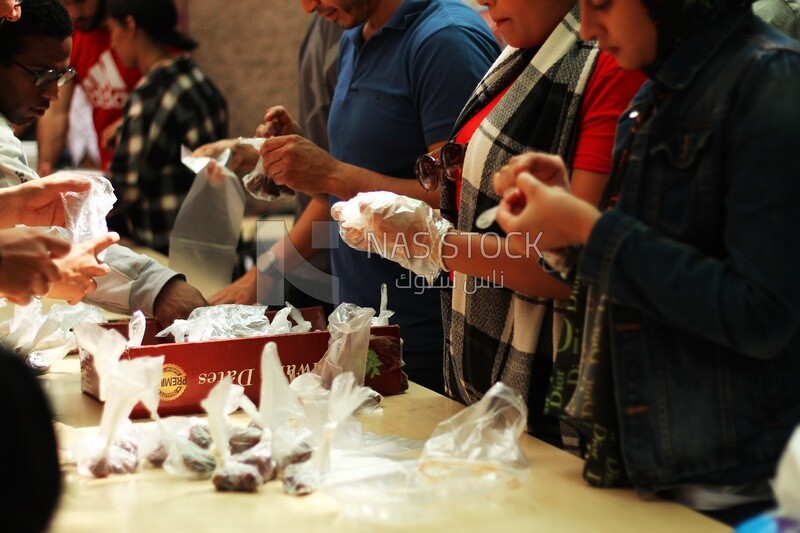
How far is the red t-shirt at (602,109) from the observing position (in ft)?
5.10

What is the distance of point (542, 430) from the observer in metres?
1.72

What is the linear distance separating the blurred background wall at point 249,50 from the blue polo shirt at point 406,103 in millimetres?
3355

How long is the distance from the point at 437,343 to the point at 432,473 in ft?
2.87

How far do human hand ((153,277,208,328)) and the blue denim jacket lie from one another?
1.13m

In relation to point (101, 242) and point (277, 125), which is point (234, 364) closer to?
point (101, 242)

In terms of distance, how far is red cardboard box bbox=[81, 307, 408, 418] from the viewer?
1.76 meters

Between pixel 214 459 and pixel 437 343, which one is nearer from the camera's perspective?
pixel 214 459

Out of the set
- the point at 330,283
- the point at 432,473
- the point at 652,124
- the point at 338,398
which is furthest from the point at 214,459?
the point at 330,283

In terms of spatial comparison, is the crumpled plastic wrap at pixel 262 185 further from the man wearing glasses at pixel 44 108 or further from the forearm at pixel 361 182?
the man wearing glasses at pixel 44 108

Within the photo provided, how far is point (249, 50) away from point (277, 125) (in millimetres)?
3471

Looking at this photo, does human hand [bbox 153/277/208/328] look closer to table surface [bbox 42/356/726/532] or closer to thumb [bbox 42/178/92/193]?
thumb [bbox 42/178/92/193]

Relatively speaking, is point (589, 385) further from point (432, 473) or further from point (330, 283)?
point (330, 283)

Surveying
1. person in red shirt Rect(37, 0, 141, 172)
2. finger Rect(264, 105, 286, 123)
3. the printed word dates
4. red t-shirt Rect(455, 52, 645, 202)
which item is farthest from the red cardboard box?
person in red shirt Rect(37, 0, 141, 172)

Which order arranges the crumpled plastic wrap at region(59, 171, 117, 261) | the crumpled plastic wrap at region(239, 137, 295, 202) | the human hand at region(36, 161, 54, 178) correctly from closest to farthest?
the crumpled plastic wrap at region(59, 171, 117, 261) < the crumpled plastic wrap at region(239, 137, 295, 202) < the human hand at region(36, 161, 54, 178)
